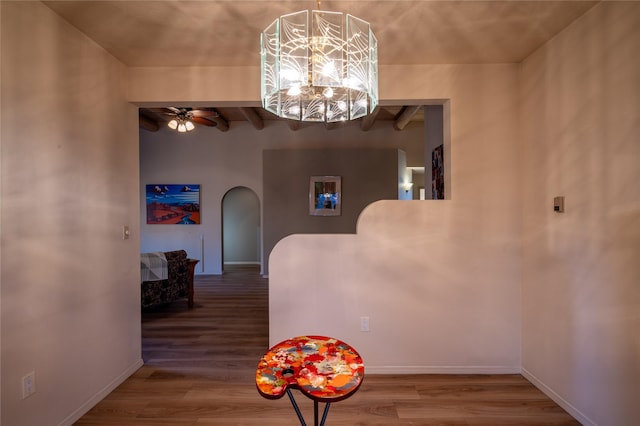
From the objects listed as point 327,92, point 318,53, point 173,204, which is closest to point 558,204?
point 327,92

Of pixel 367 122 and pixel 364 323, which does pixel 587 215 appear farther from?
pixel 367 122

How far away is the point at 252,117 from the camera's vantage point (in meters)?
5.88

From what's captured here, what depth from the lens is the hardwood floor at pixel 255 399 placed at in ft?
7.09

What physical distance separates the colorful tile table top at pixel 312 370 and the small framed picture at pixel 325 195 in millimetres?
4948

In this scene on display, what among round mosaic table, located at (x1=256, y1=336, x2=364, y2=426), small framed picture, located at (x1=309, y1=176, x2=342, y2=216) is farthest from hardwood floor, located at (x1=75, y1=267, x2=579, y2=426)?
small framed picture, located at (x1=309, y1=176, x2=342, y2=216)

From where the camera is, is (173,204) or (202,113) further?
(173,204)

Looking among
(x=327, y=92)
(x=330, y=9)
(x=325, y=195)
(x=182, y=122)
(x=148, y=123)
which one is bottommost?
(x=325, y=195)

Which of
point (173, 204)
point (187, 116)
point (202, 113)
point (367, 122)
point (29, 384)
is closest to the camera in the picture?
point (29, 384)

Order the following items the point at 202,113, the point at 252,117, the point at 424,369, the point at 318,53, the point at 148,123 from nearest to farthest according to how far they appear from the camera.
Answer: the point at 318,53 → the point at 424,369 → the point at 202,113 → the point at 252,117 → the point at 148,123

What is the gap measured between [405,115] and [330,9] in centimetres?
428

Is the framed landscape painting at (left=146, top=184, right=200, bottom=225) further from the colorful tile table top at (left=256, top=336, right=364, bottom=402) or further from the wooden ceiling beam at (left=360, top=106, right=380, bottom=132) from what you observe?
the colorful tile table top at (left=256, top=336, right=364, bottom=402)

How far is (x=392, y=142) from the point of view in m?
7.04

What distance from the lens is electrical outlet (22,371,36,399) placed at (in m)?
1.79

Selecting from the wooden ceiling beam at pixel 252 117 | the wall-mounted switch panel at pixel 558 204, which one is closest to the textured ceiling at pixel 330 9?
the wall-mounted switch panel at pixel 558 204
